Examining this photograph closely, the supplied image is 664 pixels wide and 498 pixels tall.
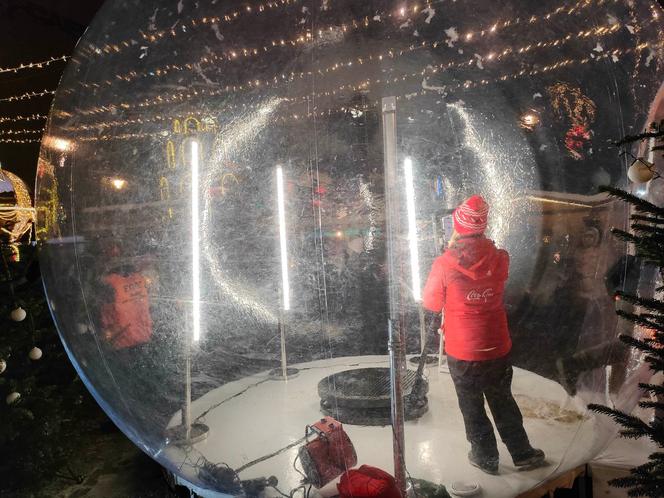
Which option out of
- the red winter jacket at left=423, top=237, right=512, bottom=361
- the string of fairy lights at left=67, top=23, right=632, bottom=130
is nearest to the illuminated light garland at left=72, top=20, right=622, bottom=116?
the string of fairy lights at left=67, top=23, right=632, bottom=130

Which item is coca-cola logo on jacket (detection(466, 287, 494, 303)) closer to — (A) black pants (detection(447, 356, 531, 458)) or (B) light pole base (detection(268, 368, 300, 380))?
(A) black pants (detection(447, 356, 531, 458))

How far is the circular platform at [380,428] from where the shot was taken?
1.44 m

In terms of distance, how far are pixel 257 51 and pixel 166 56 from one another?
1.08 feet

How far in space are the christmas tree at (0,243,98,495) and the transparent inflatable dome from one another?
5.96 ft

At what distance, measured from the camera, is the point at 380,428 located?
1492mm

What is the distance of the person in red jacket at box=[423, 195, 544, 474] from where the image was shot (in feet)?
4.46

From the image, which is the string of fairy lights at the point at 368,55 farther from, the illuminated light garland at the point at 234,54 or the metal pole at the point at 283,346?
the metal pole at the point at 283,346

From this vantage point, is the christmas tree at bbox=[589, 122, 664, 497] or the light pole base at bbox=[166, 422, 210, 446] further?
the light pole base at bbox=[166, 422, 210, 446]

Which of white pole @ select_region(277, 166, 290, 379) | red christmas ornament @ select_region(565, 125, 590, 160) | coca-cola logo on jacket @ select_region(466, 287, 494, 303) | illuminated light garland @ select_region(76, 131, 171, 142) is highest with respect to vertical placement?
illuminated light garland @ select_region(76, 131, 171, 142)

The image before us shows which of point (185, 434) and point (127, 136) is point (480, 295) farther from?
point (127, 136)

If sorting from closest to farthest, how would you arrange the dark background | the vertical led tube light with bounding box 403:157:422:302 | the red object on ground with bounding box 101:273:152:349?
the vertical led tube light with bounding box 403:157:422:302 → the red object on ground with bounding box 101:273:152:349 → the dark background

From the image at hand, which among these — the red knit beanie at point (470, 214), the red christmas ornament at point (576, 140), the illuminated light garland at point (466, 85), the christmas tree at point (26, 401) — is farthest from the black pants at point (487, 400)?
the christmas tree at point (26, 401)

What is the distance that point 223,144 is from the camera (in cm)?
146

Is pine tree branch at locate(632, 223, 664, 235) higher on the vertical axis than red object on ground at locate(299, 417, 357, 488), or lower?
higher
